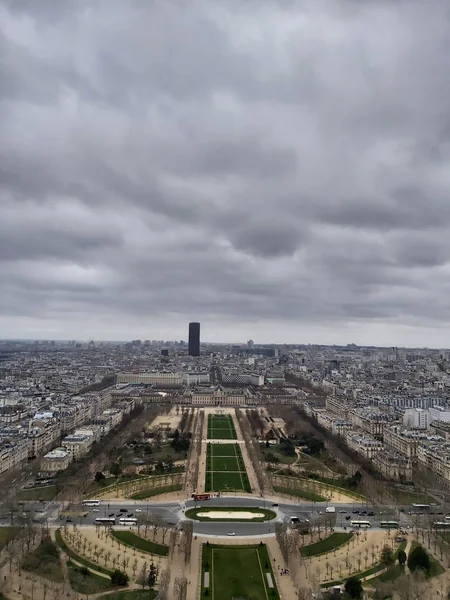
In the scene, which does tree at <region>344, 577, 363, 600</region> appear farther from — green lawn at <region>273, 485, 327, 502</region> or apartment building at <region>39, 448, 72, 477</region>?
apartment building at <region>39, 448, 72, 477</region>

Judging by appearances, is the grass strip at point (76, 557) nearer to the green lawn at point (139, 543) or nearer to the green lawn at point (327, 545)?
the green lawn at point (139, 543)

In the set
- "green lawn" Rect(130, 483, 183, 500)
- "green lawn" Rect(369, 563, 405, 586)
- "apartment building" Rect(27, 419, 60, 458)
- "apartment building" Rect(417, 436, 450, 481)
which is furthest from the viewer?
"apartment building" Rect(27, 419, 60, 458)

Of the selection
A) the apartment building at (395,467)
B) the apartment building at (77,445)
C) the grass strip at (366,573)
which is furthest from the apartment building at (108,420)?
the grass strip at (366,573)

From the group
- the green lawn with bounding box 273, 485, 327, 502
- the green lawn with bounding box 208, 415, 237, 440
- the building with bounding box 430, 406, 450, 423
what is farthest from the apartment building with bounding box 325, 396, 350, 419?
the green lawn with bounding box 273, 485, 327, 502

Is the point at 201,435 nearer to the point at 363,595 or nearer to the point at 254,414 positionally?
the point at 254,414

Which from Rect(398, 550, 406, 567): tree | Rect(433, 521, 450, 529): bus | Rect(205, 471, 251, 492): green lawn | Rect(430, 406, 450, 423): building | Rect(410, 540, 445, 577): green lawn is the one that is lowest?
Rect(410, 540, 445, 577): green lawn

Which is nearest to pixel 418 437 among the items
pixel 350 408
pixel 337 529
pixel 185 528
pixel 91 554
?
pixel 350 408
